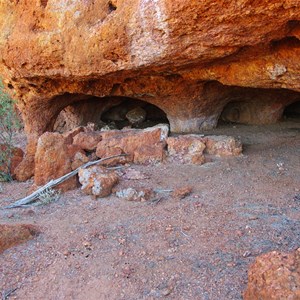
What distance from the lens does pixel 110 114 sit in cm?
1061

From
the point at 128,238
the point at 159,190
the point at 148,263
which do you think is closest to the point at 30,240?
the point at 128,238

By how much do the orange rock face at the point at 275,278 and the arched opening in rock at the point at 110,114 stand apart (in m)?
6.84

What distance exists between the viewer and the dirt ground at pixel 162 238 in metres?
2.76

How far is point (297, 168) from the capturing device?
Answer: 16.9 feet

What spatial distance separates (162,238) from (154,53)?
2.40 m

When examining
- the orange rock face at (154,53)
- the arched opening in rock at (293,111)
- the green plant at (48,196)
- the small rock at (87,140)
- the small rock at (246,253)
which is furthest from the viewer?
the arched opening in rock at (293,111)

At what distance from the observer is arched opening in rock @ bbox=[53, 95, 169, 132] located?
30.2 feet

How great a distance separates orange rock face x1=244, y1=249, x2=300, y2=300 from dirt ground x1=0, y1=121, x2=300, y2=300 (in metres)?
0.34

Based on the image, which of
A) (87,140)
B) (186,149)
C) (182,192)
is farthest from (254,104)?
(182,192)

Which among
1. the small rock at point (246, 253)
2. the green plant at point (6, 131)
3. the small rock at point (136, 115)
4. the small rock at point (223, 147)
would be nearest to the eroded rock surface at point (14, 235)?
the small rock at point (246, 253)

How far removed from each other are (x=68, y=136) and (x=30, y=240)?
289cm

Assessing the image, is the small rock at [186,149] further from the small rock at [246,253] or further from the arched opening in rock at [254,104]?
the small rock at [246,253]

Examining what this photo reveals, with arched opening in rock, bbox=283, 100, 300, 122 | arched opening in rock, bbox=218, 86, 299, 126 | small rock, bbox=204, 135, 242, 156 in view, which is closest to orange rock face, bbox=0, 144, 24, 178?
small rock, bbox=204, 135, 242, 156

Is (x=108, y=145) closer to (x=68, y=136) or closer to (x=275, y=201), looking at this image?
(x=68, y=136)
